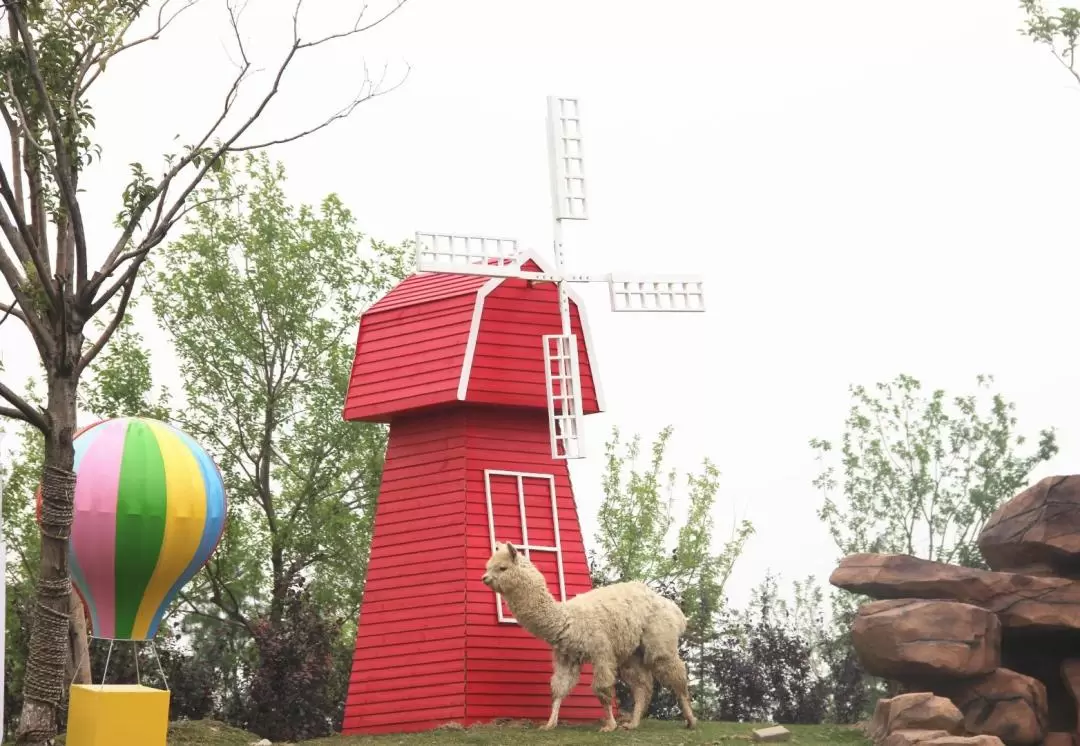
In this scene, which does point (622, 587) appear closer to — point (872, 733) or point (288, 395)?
point (872, 733)

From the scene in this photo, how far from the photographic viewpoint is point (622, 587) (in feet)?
63.2

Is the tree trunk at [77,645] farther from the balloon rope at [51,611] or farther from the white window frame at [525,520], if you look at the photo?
the white window frame at [525,520]

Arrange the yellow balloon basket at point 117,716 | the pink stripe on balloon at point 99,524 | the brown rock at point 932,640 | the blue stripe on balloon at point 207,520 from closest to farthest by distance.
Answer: the yellow balloon basket at point 117,716 → the pink stripe on balloon at point 99,524 → the blue stripe on balloon at point 207,520 → the brown rock at point 932,640

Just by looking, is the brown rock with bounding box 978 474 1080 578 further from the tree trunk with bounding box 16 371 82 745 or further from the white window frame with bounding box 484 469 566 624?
the tree trunk with bounding box 16 371 82 745

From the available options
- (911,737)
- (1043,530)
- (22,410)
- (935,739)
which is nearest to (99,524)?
(22,410)

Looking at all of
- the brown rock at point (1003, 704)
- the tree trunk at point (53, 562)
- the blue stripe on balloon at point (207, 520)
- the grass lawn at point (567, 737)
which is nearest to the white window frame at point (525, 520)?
the grass lawn at point (567, 737)

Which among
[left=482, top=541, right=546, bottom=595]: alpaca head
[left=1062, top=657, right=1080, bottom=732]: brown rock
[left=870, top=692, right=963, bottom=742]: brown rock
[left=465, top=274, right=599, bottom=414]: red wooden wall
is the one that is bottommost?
[left=870, top=692, right=963, bottom=742]: brown rock

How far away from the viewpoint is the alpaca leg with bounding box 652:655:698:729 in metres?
19.0

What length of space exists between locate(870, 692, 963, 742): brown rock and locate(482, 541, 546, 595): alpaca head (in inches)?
164

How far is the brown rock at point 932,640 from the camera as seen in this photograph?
18.5m

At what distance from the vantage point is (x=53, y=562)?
48.0 feet

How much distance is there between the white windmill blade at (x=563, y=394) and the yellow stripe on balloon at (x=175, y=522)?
4589 millimetres

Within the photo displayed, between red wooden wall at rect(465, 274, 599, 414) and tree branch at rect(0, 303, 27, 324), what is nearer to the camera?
tree branch at rect(0, 303, 27, 324)

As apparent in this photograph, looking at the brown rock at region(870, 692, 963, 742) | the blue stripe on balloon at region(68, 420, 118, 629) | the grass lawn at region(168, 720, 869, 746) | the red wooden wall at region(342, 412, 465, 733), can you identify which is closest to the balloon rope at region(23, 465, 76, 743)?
the blue stripe on balloon at region(68, 420, 118, 629)
